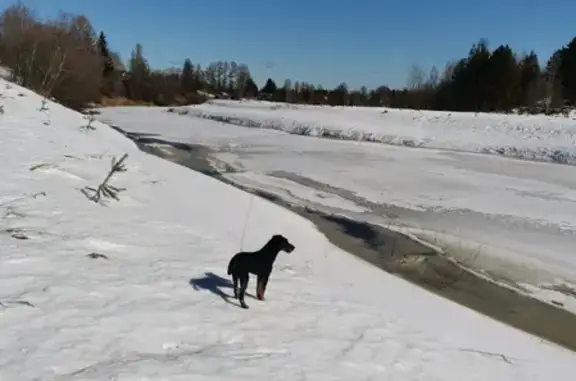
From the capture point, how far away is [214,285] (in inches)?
226

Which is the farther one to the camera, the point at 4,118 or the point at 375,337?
the point at 4,118

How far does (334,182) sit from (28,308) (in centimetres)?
1280

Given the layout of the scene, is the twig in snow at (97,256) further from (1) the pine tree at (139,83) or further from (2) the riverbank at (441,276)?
(1) the pine tree at (139,83)

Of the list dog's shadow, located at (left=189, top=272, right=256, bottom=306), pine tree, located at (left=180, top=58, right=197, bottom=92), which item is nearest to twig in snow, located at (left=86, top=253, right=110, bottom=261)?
dog's shadow, located at (left=189, top=272, right=256, bottom=306)

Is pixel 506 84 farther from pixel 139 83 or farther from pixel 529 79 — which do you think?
pixel 139 83

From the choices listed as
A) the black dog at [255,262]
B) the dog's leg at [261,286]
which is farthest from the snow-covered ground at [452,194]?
the black dog at [255,262]

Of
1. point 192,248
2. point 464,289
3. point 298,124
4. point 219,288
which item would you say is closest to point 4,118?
point 192,248

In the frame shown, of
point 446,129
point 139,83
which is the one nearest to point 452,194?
point 446,129

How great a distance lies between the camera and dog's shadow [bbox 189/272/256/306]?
545 centimetres

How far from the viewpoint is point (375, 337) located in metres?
5.16

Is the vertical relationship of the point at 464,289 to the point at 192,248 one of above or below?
below

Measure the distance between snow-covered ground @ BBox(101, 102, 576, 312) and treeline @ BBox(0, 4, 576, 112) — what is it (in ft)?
38.2

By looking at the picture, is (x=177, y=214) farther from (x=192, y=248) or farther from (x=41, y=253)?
(x=41, y=253)

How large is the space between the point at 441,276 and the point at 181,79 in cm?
10549
